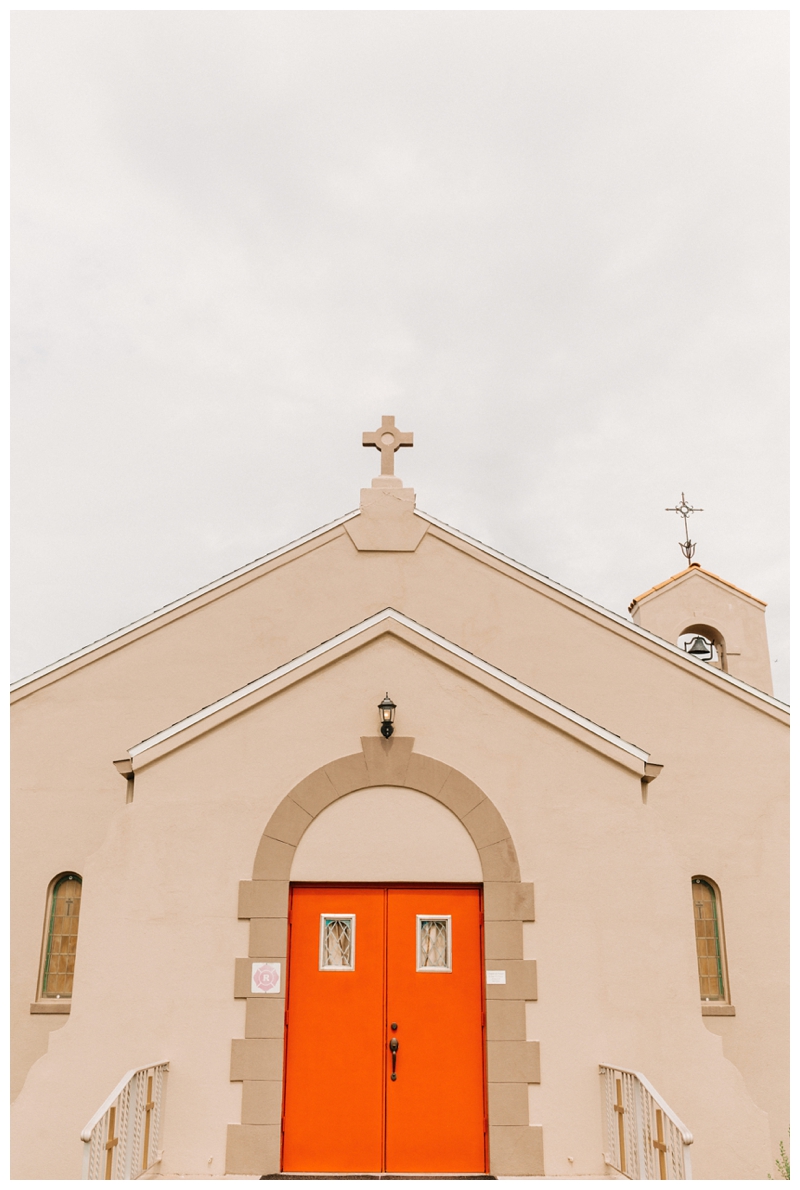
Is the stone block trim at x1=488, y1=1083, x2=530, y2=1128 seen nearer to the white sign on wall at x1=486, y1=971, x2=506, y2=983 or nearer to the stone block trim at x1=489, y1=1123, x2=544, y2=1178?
the stone block trim at x1=489, y1=1123, x2=544, y2=1178

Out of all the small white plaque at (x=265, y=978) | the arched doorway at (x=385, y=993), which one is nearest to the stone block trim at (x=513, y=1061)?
the arched doorway at (x=385, y=993)

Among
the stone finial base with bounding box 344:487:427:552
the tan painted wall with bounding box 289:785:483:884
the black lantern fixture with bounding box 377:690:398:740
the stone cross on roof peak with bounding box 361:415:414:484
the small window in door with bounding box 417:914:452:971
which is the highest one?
the stone cross on roof peak with bounding box 361:415:414:484

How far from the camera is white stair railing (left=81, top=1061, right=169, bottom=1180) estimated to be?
7289 mm

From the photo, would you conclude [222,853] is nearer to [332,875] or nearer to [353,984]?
[332,875]

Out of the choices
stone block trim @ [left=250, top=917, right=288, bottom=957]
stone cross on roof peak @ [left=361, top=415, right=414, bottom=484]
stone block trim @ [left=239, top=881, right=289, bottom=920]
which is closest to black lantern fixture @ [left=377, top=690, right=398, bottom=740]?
stone block trim @ [left=239, top=881, right=289, bottom=920]

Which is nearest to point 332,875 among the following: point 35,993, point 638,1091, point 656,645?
point 638,1091

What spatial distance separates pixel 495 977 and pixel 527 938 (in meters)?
0.52

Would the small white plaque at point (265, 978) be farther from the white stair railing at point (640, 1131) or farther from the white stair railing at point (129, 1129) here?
the white stair railing at point (640, 1131)

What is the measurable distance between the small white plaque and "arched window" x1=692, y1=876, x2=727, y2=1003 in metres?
6.63

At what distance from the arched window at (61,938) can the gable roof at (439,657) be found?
464 centimetres

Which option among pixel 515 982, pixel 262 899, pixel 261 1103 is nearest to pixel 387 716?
pixel 262 899

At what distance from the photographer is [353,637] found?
10008mm

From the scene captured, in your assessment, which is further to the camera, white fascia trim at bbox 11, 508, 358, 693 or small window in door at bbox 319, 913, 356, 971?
white fascia trim at bbox 11, 508, 358, 693
